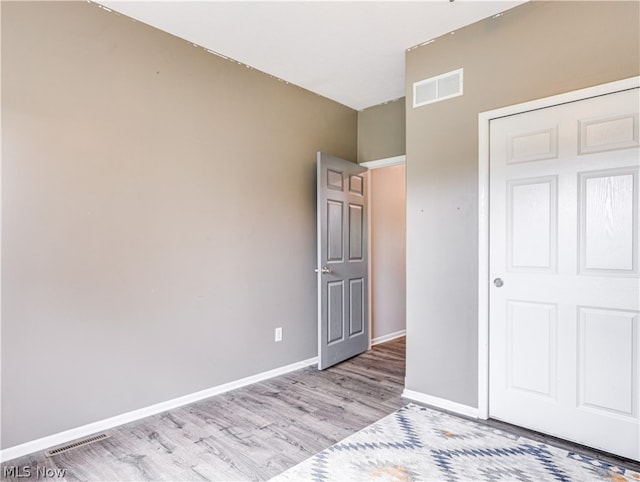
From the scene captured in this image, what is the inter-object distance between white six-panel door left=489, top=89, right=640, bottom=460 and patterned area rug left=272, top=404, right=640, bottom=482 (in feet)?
0.76

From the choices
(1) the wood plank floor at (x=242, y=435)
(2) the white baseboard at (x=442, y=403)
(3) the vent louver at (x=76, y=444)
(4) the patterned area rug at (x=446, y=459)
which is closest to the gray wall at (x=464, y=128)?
(2) the white baseboard at (x=442, y=403)

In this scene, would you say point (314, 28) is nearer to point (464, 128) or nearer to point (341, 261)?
point (464, 128)

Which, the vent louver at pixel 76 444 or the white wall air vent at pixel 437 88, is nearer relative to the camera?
the vent louver at pixel 76 444

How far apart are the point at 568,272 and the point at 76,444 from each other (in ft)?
10.2

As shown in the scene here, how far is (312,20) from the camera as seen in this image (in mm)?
2611

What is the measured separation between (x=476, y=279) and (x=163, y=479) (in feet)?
7.27

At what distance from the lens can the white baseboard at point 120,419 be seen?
83.9 inches

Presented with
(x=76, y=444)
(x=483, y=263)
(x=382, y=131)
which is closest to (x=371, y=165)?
(x=382, y=131)

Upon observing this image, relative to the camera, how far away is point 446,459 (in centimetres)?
209

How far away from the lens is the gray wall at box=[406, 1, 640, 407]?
221 centimetres

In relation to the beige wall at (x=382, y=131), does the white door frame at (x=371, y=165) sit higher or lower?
lower

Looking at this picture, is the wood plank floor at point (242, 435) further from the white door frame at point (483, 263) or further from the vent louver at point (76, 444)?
the white door frame at point (483, 263)

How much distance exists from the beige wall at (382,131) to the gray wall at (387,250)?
1.15 feet

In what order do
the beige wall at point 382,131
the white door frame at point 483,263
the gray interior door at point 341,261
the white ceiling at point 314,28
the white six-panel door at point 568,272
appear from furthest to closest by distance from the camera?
1. the beige wall at point 382,131
2. the gray interior door at point 341,261
3. the white door frame at point 483,263
4. the white ceiling at point 314,28
5. the white six-panel door at point 568,272
